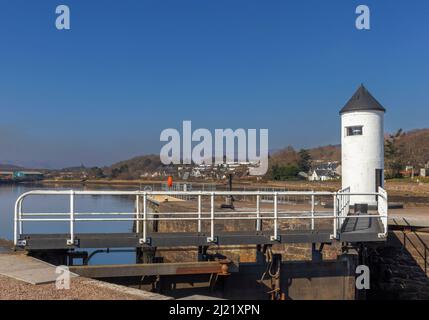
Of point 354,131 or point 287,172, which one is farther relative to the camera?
point 287,172

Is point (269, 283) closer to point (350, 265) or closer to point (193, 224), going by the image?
point (350, 265)

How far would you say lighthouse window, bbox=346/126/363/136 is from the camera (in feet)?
50.4

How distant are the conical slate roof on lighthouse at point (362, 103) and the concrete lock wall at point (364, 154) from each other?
136 mm

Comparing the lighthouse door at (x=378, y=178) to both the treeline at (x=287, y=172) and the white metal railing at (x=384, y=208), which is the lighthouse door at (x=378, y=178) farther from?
the treeline at (x=287, y=172)

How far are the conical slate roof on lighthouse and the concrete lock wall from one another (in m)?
0.14

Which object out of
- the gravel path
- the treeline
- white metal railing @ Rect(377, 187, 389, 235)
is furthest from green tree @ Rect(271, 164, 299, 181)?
the gravel path

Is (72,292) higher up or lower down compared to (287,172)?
lower down

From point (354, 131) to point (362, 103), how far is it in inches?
36.7

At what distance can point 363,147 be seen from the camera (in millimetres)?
15062

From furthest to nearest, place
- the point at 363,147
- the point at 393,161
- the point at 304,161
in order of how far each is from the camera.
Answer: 1. the point at 304,161
2. the point at 393,161
3. the point at 363,147

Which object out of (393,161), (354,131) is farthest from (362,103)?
(393,161)

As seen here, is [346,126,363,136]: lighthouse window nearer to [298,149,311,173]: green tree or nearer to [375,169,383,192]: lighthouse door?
[375,169,383,192]: lighthouse door

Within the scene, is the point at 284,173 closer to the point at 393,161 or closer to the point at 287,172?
the point at 287,172
